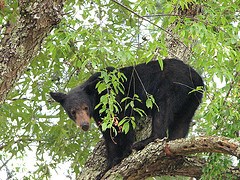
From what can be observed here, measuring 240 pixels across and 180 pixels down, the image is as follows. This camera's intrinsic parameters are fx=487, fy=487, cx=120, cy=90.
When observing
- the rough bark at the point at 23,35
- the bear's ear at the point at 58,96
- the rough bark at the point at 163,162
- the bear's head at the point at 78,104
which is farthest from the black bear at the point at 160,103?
the rough bark at the point at 23,35

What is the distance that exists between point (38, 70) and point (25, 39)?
121 inches

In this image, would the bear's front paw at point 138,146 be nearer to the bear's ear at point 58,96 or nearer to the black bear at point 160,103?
the black bear at point 160,103

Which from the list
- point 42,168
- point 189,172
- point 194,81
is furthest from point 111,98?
point 42,168

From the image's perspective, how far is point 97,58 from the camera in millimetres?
4406

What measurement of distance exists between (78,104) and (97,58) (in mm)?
2157

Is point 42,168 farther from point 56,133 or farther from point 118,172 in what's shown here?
point 118,172

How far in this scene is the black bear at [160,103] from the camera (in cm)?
595

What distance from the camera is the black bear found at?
234 inches

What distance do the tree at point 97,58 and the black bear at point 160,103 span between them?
235mm

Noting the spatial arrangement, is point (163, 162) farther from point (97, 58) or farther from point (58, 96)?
point (58, 96)

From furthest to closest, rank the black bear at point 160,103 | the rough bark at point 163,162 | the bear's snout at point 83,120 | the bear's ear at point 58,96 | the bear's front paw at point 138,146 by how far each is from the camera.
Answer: the bear's ear at point 58,96 → the bear's snout at point 83,120 → the black bear at point 160,103 → the bear's front paw at point 138,146 → the rough bark at point 163,162

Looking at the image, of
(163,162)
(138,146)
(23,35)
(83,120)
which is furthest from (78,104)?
(23,35)

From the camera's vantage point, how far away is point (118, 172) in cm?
526

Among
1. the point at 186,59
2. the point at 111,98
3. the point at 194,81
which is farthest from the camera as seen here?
the point at 186,59
